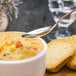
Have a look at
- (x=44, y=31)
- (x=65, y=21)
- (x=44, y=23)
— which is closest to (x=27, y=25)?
(x=44, y=23)

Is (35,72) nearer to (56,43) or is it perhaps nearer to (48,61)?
(48,61)

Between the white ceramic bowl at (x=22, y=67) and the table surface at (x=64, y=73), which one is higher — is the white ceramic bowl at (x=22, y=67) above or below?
above

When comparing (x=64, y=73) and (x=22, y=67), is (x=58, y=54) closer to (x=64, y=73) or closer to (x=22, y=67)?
(x=64, y=73)

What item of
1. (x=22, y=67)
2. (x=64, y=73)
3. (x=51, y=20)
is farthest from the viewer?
(x=51, y=20)

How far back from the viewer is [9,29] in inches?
50.2

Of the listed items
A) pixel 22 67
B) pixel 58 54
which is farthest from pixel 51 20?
pixel 22 67

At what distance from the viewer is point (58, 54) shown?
103cm

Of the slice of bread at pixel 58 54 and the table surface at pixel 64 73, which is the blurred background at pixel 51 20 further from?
the table surface at pixel 64 73

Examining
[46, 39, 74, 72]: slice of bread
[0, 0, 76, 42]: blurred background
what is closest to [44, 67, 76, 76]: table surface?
[46, 39, 74, 72]: slice of bread

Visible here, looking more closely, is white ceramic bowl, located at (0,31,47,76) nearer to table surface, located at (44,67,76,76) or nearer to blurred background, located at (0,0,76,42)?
table surface, located at (44,67,76,76)

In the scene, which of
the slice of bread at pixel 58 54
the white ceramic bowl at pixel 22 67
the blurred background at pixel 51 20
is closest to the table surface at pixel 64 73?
the slice of bread at pixel 58 54

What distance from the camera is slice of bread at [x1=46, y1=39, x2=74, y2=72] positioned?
0.95m

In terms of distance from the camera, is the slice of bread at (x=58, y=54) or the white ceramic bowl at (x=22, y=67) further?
the slice of bread at (x=58, y=54)

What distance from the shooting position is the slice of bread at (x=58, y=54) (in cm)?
95
